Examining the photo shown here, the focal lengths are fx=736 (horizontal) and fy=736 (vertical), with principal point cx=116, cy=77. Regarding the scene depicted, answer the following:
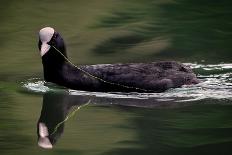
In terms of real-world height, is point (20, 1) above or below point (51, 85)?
above

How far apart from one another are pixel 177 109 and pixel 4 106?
6.97 feet

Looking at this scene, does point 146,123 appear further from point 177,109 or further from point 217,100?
point 217,100

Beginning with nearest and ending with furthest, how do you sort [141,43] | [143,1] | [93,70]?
1. [93,70]
2. [141,43]
3. [143,1]

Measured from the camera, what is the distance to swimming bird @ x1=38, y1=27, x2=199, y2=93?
955cm

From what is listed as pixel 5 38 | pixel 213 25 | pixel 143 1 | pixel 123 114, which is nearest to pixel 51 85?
pixel 123 114

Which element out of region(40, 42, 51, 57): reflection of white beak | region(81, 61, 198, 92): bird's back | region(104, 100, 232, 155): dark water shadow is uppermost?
region(40, 42, 51, 57): reflection of white beak

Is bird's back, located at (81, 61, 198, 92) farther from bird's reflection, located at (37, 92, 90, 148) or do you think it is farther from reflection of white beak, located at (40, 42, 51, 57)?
reflection of white beak, located at (40, 42, 51, 57)

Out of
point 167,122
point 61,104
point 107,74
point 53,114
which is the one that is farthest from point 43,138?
point 107,74

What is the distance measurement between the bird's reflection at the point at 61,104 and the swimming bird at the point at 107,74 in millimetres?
211

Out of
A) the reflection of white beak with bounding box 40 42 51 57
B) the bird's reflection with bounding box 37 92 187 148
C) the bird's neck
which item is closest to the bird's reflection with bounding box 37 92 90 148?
the bird's reflection with bounding box 37 92 187 148

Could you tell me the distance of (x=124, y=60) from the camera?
12.0 metres

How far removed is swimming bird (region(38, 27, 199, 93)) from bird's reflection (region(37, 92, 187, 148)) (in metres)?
0.21

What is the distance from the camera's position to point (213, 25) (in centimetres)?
1489

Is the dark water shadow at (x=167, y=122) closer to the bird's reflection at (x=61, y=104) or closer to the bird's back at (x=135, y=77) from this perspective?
the bird's reflection at (x=61, y=104)
